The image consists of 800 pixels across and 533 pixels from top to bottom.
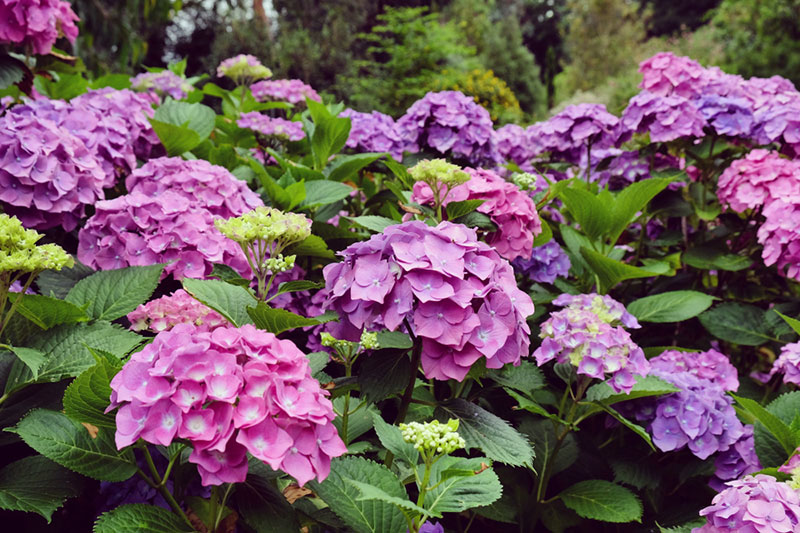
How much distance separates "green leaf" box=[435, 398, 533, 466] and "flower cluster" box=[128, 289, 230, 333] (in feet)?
1.71

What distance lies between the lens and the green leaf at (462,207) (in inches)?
63.9

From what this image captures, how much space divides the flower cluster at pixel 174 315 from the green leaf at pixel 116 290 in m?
0.05

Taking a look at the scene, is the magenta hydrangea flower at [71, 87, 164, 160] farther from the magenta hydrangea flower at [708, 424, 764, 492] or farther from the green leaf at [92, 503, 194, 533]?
the magenta hydrangea flower at [708, 424, 764, 492]

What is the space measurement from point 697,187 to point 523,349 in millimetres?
1934

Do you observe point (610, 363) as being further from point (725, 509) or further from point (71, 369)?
point (71, 369)

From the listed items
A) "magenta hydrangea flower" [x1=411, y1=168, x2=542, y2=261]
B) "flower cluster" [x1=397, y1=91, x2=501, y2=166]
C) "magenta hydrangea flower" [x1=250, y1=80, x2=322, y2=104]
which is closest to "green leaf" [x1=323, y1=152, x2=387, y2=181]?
"flower cluster" [x1=397, y1=91, x2=501, y2=166]

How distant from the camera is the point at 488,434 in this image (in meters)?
1.26

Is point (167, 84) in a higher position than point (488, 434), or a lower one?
higher

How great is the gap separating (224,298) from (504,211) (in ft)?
2.57

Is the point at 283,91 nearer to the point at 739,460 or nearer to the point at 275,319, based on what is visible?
the point at 275,319

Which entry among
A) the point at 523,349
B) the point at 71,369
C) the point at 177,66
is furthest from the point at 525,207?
the point at 177,66

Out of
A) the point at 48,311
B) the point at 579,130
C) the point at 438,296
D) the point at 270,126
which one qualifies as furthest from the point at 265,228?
the point at 579,130

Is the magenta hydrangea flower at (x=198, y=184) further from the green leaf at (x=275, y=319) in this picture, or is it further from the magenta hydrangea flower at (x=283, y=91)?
the magenta hydrangea flower at (x=283, y=91)

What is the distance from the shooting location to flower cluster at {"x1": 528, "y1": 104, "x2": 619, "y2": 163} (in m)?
2.56
